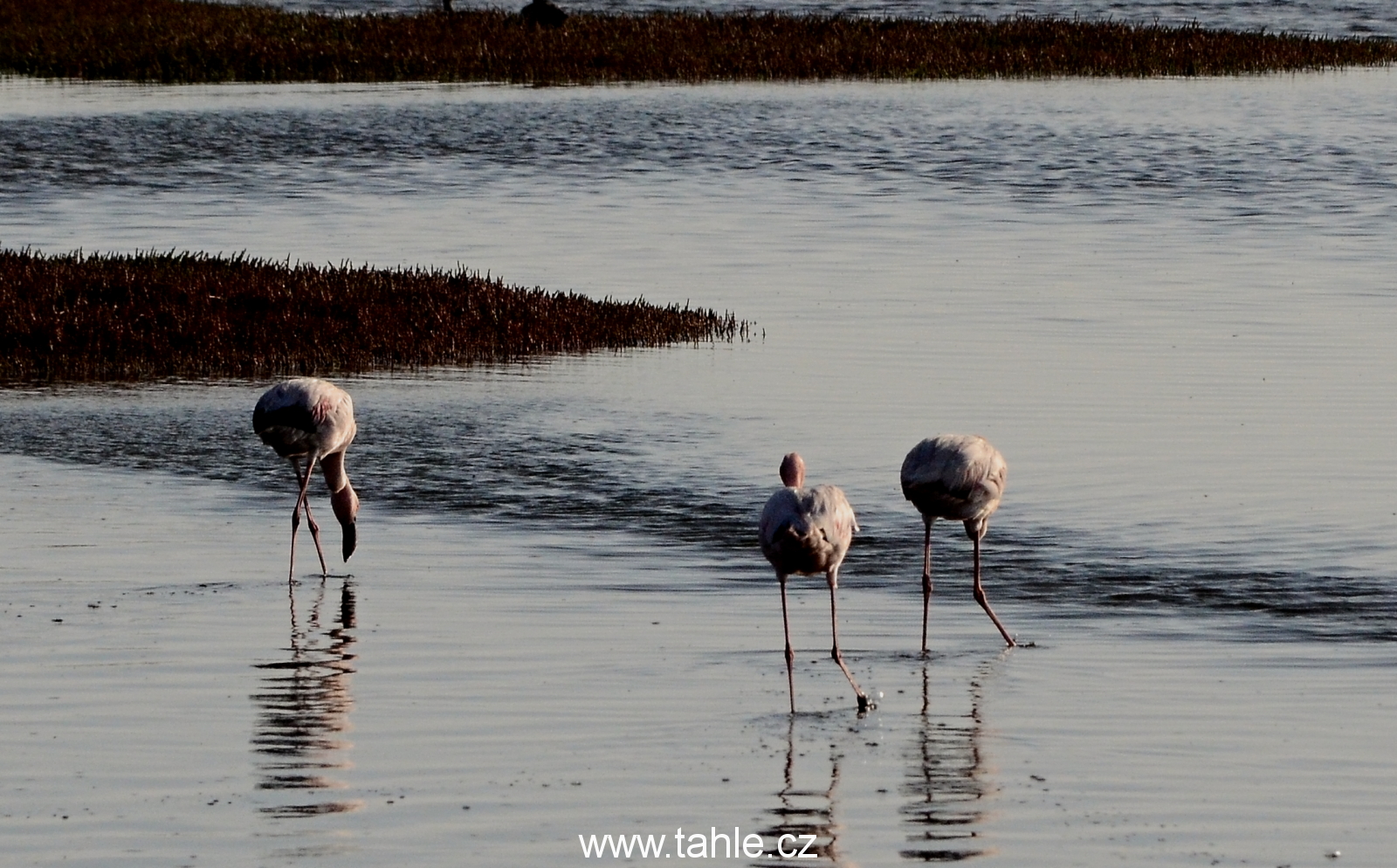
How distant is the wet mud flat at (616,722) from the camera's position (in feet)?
25.0

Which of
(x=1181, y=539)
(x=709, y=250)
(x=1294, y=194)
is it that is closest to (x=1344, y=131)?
(x=1294, y=194)

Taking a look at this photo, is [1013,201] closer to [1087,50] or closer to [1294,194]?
[1294,194]

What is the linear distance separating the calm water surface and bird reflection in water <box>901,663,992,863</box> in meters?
0.03

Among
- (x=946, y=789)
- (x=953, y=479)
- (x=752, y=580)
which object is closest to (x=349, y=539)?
(x=752, y=580)

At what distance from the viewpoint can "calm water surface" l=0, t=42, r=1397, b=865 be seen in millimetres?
7938

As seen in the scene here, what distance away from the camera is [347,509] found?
1259cm

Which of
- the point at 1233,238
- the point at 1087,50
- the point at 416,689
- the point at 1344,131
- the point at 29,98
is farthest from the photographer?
the point at 1087,50

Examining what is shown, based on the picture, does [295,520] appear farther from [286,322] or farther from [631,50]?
[631,50]

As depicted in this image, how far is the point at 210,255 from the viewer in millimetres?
26266

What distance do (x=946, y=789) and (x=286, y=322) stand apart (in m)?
13.5

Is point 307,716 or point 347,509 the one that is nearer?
point 307,716

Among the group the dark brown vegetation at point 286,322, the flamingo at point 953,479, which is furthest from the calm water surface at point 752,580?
the dark brown vegetation at point 286,322

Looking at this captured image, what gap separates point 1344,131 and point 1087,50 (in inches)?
651

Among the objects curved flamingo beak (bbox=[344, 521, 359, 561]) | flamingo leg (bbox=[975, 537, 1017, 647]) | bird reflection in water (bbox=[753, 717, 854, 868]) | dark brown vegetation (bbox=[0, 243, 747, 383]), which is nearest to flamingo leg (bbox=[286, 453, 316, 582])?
curved flamingo beak (bbox=[344, 521, 359, 561])
